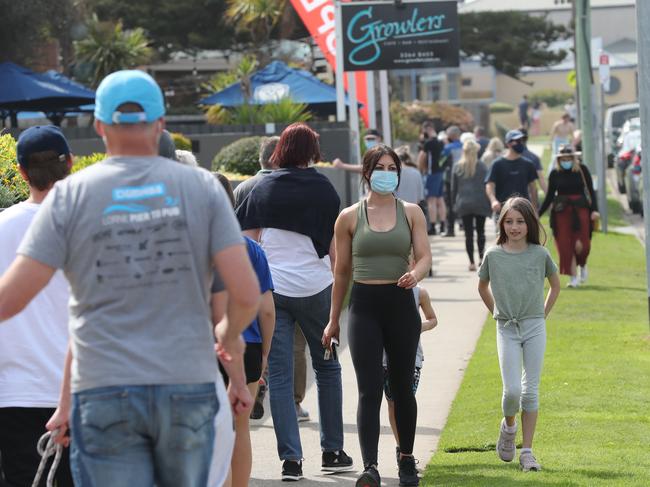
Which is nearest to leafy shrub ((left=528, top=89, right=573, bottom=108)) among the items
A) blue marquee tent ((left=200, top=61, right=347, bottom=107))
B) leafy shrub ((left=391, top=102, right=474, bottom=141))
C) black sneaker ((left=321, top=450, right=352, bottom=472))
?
leafy shrub ((left=391, top=102, right=474, bottom=141))

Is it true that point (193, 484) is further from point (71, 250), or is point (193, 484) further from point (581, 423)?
point (581, 423)

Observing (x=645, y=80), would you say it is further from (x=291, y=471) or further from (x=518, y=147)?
(x=518, y=147)

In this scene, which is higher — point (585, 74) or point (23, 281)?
point (585, 74)

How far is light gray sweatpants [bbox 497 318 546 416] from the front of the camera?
724 centimetres

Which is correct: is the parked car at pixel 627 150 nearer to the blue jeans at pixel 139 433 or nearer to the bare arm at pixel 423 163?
the bare arm at pixel 423 163

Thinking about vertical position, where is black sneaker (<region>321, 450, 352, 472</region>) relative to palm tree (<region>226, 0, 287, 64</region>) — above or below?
below

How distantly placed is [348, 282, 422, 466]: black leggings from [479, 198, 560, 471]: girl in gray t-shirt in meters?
0.54

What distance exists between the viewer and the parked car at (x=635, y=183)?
25645 millimetres

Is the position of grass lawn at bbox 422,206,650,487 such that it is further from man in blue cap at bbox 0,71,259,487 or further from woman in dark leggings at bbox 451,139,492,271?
man in blue cap at bbox 0,71,259,487

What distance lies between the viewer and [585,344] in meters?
11.8

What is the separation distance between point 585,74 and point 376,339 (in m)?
18.5

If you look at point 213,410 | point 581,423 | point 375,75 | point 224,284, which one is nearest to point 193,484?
point 213,410

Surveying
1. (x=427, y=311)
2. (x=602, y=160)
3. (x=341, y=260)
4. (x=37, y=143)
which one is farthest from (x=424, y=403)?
(x=602, y=160)

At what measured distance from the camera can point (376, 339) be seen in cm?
699
